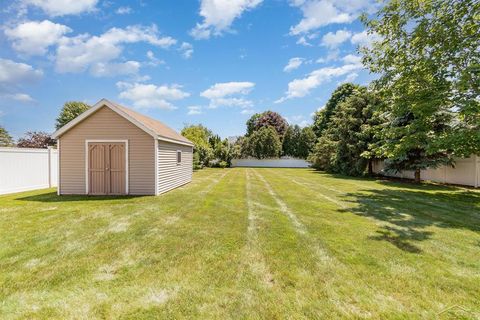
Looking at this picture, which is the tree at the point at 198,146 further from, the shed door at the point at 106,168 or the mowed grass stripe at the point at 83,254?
the mowed grass stripe at the point at 83,254

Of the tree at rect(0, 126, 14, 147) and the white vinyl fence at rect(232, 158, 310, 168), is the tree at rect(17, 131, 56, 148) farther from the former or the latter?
the white vinyl fence at rect(232, 158, 310, 168)

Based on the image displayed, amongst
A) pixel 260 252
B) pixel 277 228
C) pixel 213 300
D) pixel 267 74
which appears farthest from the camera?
pixel 267 74

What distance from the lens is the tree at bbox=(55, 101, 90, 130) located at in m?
33.1

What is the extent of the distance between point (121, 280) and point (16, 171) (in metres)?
10.8

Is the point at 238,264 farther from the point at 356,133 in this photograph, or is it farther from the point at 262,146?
the point at 262,146

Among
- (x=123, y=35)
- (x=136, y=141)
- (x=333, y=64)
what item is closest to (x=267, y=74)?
(x=333, y=64)

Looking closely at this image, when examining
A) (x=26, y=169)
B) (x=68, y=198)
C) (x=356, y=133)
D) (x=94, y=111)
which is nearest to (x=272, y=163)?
(x=356, y=133)

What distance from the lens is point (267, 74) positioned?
57.0 ft

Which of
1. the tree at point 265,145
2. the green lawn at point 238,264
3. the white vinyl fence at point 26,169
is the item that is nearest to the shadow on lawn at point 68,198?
the green lawn at point 238,264

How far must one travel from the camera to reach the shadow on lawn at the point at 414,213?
4.72 metres

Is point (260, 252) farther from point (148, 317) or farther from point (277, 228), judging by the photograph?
point (148, 317)

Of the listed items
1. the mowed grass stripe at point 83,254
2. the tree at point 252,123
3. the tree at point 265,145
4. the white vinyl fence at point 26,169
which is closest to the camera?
the mowed grass stripe at point 83,254

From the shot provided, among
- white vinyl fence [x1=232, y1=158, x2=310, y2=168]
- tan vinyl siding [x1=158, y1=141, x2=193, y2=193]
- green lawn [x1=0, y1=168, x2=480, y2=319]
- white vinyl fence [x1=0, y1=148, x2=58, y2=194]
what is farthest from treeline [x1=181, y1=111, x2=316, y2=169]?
green lawn [x1=0, y1=168, x2=480, y2=319]

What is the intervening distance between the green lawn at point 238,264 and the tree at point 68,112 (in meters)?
33.0
